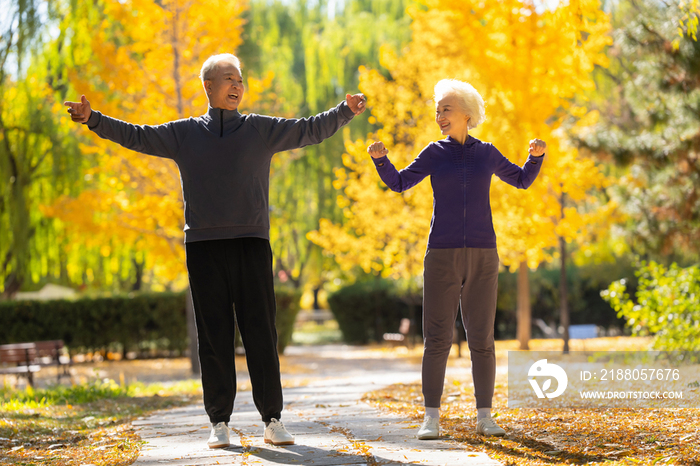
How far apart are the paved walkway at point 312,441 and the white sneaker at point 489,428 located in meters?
0.23

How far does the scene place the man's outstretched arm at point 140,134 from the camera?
10.1 feet

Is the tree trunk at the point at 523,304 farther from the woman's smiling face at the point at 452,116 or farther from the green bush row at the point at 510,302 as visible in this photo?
the woman's smiling face at the point at 452,116

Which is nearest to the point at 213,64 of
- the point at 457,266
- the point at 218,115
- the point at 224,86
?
the point at 224,86

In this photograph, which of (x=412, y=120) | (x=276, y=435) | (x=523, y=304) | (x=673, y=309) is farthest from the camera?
(x=412, y=120)

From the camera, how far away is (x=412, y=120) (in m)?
12.9

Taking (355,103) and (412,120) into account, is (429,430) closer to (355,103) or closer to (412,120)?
(355,103)

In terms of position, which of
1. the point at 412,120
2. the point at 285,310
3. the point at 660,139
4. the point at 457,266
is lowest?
the point at 285,310

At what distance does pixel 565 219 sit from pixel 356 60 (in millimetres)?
10245

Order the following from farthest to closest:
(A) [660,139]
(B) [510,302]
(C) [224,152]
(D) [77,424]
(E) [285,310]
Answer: (B) [510,302], (E) [285,310], (A) [660,139], (D) [77,424], (C) [224,152]

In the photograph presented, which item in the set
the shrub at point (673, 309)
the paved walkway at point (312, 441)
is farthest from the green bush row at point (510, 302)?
the paved walkway at point (312, 441)

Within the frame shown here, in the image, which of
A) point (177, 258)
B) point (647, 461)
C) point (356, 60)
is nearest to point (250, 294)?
point (647, 461)

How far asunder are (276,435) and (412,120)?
1050 cm

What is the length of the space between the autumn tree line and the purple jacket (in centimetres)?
169

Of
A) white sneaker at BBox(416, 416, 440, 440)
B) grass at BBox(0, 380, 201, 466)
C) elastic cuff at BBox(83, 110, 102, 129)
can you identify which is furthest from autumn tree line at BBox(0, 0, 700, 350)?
grass at BBox(0, 380, 201, 466)
